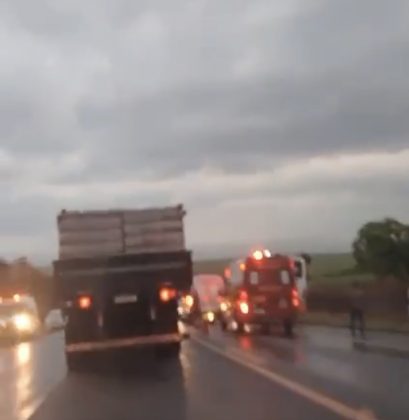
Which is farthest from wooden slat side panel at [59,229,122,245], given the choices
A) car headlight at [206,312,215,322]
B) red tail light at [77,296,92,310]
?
car headlight at [206,312,215,322]

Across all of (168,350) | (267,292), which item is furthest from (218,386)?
(267,292)

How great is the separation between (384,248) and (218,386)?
57.8 meters

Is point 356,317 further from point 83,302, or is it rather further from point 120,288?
point 83,302

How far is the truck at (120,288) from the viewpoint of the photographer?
2991 cm

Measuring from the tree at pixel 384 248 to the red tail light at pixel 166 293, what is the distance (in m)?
42.2

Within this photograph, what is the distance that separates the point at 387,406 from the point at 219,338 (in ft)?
83.5

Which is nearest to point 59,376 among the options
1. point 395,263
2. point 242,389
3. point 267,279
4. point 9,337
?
point 242,389

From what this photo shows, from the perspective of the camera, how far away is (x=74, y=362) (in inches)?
1187

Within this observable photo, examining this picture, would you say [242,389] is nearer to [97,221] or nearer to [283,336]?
[97,221]

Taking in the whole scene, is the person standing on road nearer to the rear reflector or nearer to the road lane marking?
the road lane marking

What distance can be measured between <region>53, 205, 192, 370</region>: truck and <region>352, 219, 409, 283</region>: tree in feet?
137

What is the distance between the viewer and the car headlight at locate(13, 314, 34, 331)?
50.8 metres

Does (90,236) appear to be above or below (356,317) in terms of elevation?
above

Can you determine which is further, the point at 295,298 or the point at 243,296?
the point at 243,296
